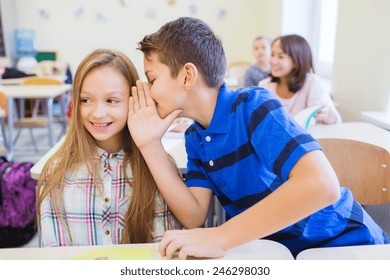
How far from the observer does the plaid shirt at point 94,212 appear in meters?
0.99

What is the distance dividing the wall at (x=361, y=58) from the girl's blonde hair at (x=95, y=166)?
4.65 feet

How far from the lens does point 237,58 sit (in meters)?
5.49

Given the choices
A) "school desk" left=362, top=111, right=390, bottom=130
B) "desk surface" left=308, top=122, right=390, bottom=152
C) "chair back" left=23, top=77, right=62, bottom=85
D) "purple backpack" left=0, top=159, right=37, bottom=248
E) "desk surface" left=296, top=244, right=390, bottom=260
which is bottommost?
"purple backpack" left=0, top=159, right=37, bottom=248

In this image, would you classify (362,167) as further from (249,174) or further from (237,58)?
(237,58)

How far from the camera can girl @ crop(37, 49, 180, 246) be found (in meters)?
0.97

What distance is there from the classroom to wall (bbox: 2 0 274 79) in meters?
0.01

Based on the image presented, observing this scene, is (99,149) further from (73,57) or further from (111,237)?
(73,57)

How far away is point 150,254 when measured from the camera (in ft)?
2.20

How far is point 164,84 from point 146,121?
4.3 inches

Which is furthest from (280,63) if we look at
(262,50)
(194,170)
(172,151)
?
(194,170)

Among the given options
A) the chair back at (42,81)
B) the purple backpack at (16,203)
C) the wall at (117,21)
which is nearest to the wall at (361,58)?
the purple backpack at (16,203)

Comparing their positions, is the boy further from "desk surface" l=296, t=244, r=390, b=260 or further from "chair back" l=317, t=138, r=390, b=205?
"chair back" l=317, t=138, r=390, b=205

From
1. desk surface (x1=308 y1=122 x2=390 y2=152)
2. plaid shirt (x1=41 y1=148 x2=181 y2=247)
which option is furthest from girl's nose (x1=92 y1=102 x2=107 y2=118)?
desk surface (x1=308 y1=122 x2=390 y2=152)

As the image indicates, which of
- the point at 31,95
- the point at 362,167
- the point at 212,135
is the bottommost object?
the point at 31,95
